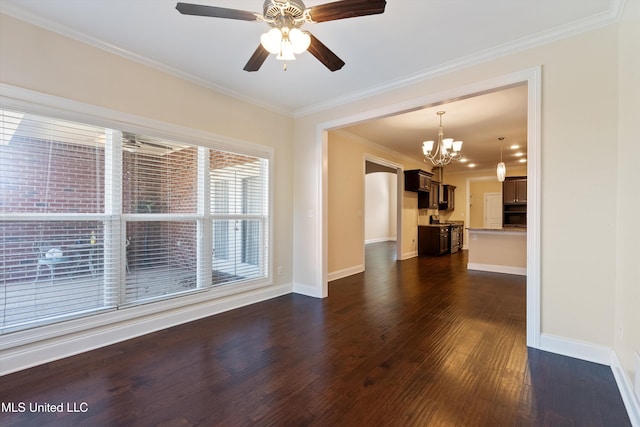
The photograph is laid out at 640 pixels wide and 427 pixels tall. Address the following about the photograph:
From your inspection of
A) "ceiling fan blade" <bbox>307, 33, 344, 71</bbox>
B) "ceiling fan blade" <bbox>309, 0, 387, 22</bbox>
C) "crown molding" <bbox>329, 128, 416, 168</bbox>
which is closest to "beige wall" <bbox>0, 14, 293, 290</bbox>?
"crown molding" <bbox>329, 128, 416, 168</bbox>

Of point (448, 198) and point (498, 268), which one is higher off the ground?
point (448, 198)

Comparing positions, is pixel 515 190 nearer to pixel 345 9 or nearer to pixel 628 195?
pixel 628 195

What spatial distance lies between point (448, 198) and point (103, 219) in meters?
9.29

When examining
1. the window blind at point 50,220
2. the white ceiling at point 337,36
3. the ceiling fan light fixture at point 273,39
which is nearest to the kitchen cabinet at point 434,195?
the white ceiling at point 337,36

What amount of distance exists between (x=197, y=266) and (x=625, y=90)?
4.10 meters

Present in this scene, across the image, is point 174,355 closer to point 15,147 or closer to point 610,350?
point 15,147

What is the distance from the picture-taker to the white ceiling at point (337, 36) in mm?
2111

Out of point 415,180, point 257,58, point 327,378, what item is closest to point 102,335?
point 327,378

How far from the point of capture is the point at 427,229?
7926mm

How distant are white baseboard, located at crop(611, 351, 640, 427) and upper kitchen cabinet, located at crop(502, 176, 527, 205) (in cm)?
715

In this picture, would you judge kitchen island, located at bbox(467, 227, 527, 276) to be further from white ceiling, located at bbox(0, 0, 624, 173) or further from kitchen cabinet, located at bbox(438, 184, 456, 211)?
white ceiling, located at bbox(0, 0, 624, 173)

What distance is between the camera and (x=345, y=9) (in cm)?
168

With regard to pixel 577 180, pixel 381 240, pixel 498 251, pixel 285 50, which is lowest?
pixel 381 240

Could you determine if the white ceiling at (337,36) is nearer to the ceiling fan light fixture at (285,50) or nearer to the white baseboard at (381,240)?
the ceiling fan light fixture at (285,50)
